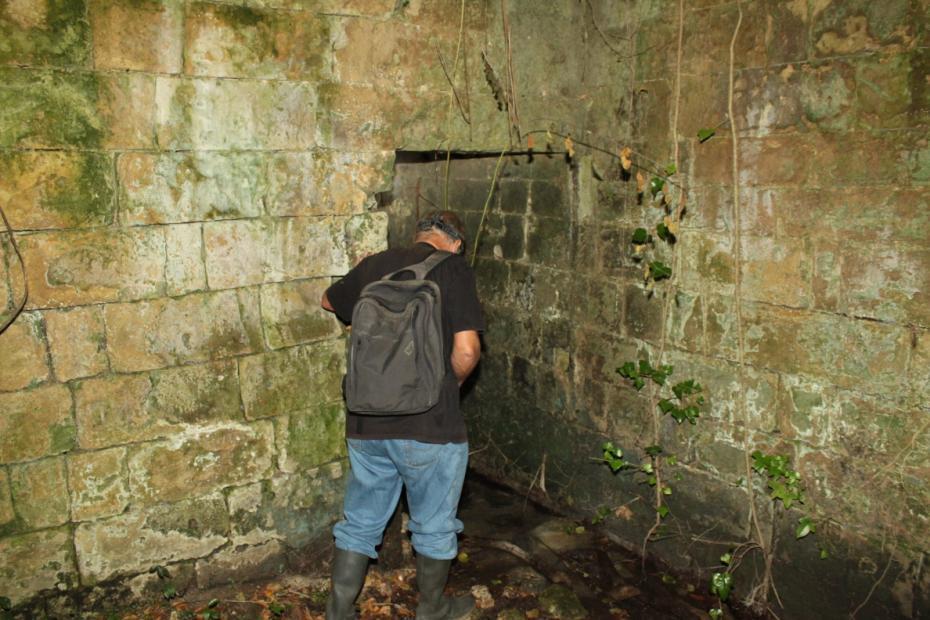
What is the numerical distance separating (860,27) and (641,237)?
1405mm

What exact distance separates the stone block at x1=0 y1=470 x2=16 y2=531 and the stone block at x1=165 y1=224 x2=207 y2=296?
1003 millimetres

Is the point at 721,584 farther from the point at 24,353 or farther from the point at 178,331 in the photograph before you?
the point at 24,353

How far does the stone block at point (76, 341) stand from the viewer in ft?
10.1

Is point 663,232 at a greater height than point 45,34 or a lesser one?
lesser

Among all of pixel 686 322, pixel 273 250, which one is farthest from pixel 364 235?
pixel 686 322

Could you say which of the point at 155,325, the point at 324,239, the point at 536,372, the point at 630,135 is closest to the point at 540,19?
the point at 630,135

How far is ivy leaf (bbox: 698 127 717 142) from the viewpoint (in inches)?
144

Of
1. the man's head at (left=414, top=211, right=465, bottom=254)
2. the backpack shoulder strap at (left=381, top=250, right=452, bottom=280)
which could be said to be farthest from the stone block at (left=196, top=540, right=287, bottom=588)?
the man's head at (left=414, top=211, right=465, bottom=254)

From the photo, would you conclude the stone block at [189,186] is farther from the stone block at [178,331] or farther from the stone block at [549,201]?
the stone block at [549,201]

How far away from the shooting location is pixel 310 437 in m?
3.74

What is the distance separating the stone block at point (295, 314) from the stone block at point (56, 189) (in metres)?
0.80

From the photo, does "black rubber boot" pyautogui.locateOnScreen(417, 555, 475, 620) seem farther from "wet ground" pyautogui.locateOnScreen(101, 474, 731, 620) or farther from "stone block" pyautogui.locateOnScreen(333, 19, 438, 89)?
"stone block" pyautogui.locateOnScreen(333, 19, 438, 89)

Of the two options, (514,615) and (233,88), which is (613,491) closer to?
(514,615)

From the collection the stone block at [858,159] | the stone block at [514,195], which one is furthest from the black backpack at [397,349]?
the stone block at [514,195]
